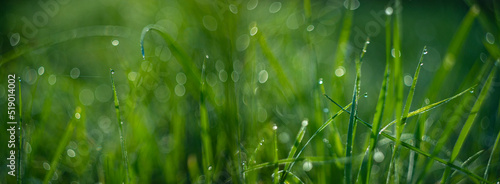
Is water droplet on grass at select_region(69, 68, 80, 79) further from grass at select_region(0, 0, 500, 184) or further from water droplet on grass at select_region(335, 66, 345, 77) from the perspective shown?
water droplet on grass at select_region(335, 66, 345, 77)

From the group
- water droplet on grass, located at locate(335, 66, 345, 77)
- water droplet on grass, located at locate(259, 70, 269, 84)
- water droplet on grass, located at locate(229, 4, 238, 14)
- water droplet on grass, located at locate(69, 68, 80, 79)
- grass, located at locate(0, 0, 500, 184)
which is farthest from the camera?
water droplet on grass, located at locate(69, 68, 80, 79)

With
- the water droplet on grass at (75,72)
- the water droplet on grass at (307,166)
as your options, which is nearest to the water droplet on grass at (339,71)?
the water droplet on grass at (307,166)

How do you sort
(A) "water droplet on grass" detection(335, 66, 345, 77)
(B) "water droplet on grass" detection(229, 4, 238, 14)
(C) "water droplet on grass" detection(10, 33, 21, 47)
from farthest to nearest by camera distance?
(C) "water droplet on grass" detection(10, 33, 21, 47) → (B) "water droplet on grass" detection(229, 4, 238, 14) → (A) "water droplet on grass" detection(335, 66, 345, 77)

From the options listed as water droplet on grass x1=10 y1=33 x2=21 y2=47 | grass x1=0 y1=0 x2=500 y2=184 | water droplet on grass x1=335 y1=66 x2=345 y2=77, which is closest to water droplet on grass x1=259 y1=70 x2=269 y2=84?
grass x1=0 y1=0 x2=500 y2=184

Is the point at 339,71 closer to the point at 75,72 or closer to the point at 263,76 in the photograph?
the point at 263,76

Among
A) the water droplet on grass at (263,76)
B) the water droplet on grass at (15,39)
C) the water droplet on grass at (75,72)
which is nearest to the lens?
the water droplet on grass at (263,76)

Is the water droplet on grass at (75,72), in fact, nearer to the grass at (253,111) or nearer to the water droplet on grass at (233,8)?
the grass at (253,111)

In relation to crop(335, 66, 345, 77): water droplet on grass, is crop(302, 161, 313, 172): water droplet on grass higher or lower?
lower

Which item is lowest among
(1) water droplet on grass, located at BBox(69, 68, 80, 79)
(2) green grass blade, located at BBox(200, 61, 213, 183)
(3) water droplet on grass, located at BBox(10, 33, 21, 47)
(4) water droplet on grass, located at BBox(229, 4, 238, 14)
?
(2) green grass blade, located at BBox(200, 61, 213, 183)

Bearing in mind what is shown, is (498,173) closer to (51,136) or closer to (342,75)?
(342,75)
